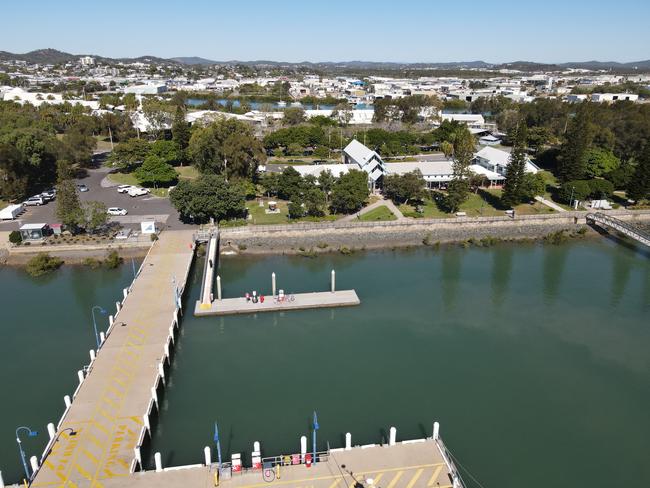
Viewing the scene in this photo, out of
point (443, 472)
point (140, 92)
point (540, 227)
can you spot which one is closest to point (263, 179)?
point (540, 227)

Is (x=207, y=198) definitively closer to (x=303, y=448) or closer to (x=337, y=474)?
(x=303, y=448)

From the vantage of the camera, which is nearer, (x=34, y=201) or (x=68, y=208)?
(x=68, y=208)

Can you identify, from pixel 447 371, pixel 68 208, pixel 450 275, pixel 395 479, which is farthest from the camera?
pixel 68 208

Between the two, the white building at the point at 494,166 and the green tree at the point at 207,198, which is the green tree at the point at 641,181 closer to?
the white building at the point at 494,166

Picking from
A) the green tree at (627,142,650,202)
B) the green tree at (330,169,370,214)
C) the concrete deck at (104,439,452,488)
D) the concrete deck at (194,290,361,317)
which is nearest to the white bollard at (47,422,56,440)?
the concrete deck at (104,439,452,488)

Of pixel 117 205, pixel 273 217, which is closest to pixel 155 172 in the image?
pixel 117 205

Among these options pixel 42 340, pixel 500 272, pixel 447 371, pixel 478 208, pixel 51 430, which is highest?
pixel 478 208

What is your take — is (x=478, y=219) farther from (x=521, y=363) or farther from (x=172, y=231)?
(x=172, y=231)
